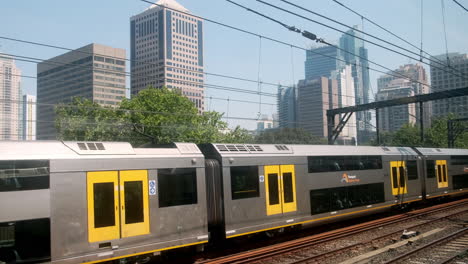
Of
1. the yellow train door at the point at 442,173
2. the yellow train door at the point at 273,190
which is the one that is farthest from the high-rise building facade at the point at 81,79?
the yellow train door at the point at 273,190

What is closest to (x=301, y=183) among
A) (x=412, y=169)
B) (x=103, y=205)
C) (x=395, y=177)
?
A: (x=395, y=177)

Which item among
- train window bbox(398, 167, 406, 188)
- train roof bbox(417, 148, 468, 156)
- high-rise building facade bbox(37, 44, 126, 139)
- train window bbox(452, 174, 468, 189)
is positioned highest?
high-rise building facade bbox(37, 44, 126, 139)

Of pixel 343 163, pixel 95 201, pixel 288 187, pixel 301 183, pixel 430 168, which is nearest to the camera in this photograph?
pixel 95 201

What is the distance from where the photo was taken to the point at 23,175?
879 cm

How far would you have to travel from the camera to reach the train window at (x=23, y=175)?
28.0 ft

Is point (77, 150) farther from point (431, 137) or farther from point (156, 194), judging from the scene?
point (431, 137)

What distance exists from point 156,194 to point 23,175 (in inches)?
133

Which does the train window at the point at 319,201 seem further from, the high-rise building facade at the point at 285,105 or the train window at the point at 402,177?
the high-rise building facade at the point at 285,105

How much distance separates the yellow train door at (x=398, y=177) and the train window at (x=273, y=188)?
857cm

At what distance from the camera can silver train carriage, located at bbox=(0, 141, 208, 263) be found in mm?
8617

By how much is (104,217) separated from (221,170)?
4081 millimetres

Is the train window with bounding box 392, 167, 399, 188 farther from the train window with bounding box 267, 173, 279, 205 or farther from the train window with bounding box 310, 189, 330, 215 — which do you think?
the train window with bounding box 267, 173, 279, 205

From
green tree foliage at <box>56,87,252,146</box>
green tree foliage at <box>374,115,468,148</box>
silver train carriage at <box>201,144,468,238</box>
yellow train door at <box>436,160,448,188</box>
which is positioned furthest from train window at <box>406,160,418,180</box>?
green tree foliage at <box>374,115,468,148</box>

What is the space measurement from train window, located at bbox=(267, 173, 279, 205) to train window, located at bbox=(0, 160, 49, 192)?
7383 millimetres
